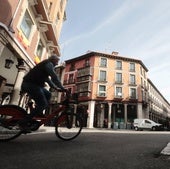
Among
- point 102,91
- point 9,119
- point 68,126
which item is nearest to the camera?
point 9,119

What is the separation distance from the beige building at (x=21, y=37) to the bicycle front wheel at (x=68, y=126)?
5.03 meters

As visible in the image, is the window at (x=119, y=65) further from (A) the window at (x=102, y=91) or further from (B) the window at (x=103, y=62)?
(A) the window at (x=102, y=91)

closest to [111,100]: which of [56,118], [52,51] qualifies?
[52,51]

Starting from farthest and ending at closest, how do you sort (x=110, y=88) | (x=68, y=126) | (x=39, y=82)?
(x=110, y=88) < (x=68, y=126) < (x=39, y=82)

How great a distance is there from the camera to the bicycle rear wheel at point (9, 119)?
143 inches

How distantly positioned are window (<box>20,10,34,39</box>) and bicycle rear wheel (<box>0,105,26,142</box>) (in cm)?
768

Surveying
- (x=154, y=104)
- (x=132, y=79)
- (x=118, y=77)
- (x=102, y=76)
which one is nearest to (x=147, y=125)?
(x=132, y=79)

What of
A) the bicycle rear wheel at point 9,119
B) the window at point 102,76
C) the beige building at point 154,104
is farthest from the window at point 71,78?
the bicycle rear wheel at point 9,119

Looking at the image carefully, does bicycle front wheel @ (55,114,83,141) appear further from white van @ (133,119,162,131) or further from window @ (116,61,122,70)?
window @ (116,61,122,70)

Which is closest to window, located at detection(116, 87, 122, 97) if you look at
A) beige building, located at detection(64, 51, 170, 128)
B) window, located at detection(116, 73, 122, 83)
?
beige building, located at detection(64, 51, 170, 128)

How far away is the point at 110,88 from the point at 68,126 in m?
34.2

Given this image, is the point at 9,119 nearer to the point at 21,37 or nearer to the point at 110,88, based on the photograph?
the point at 21,37

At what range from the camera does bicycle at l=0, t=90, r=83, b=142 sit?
144 inches

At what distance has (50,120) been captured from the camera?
4.11m
